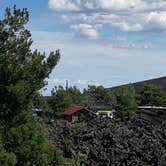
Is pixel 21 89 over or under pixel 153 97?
under

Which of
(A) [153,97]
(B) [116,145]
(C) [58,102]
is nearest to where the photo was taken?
(B) [116,145]

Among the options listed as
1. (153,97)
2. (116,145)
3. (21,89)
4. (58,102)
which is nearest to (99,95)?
(153,97)

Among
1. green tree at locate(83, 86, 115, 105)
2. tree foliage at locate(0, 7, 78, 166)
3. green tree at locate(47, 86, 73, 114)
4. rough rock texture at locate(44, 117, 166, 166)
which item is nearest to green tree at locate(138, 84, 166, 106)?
green tree at locate(47, 86, 73, 114)

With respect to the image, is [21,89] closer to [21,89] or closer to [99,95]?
[21,89]

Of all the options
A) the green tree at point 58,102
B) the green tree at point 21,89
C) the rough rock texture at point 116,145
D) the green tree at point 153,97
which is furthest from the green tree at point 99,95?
the green tree at point 21,89

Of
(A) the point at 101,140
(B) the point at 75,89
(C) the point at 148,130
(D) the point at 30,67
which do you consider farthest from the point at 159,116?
(B) the point at 75,89

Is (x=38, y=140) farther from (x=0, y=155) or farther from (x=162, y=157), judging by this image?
(x=162, y=157)

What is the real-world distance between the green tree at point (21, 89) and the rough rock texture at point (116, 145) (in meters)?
8.49

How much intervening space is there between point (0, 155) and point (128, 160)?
34.2 ft

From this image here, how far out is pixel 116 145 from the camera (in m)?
19.9

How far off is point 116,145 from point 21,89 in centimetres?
1104

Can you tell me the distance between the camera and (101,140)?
67.7ft

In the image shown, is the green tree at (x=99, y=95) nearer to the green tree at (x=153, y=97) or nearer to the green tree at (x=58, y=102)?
the green tree at (x=153, y=97)

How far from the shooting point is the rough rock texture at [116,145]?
1867cm
